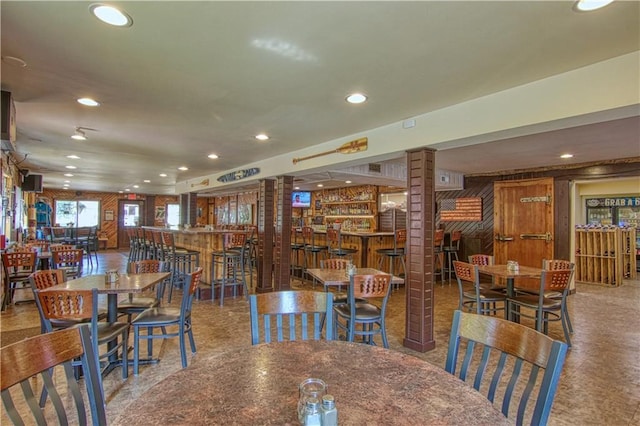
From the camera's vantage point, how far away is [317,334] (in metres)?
1.99

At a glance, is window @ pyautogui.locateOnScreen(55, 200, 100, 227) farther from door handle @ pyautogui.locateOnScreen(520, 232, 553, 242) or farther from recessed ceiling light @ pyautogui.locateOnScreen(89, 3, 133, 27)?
door handle @ pyautogui.locateOnScreen(520, 232, 553, 242)

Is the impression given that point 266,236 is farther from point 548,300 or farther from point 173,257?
point 548,300

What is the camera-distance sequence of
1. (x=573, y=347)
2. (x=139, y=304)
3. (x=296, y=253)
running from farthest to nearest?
(x=296, y=253)
(x=573, y=347)
(x=139, y=304)

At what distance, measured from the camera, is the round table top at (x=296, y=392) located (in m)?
1.04

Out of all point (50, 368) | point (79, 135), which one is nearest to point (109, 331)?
point (50, 368)

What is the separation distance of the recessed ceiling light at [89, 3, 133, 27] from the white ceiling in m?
0.06

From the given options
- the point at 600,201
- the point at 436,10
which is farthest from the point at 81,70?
the point at 600,201

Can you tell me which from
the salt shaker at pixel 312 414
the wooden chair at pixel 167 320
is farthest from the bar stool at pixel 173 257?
the salt shaker at pixel 312 414

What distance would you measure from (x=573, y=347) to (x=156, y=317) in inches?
174

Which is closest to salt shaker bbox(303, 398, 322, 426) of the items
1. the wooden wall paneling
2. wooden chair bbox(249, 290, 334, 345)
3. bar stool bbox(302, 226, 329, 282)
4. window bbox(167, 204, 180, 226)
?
wooden chair bbox(249, 290, 334, 345)

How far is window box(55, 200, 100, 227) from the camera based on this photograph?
1380 cm

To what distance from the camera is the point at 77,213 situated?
14.1 metres

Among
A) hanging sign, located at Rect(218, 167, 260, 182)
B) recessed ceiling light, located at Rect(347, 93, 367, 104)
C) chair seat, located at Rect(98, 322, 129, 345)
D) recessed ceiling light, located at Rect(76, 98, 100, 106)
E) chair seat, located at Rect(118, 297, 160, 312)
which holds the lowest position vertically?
chair seat, located at Rect(98, 322, 129, 345)

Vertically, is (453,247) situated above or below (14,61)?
below
